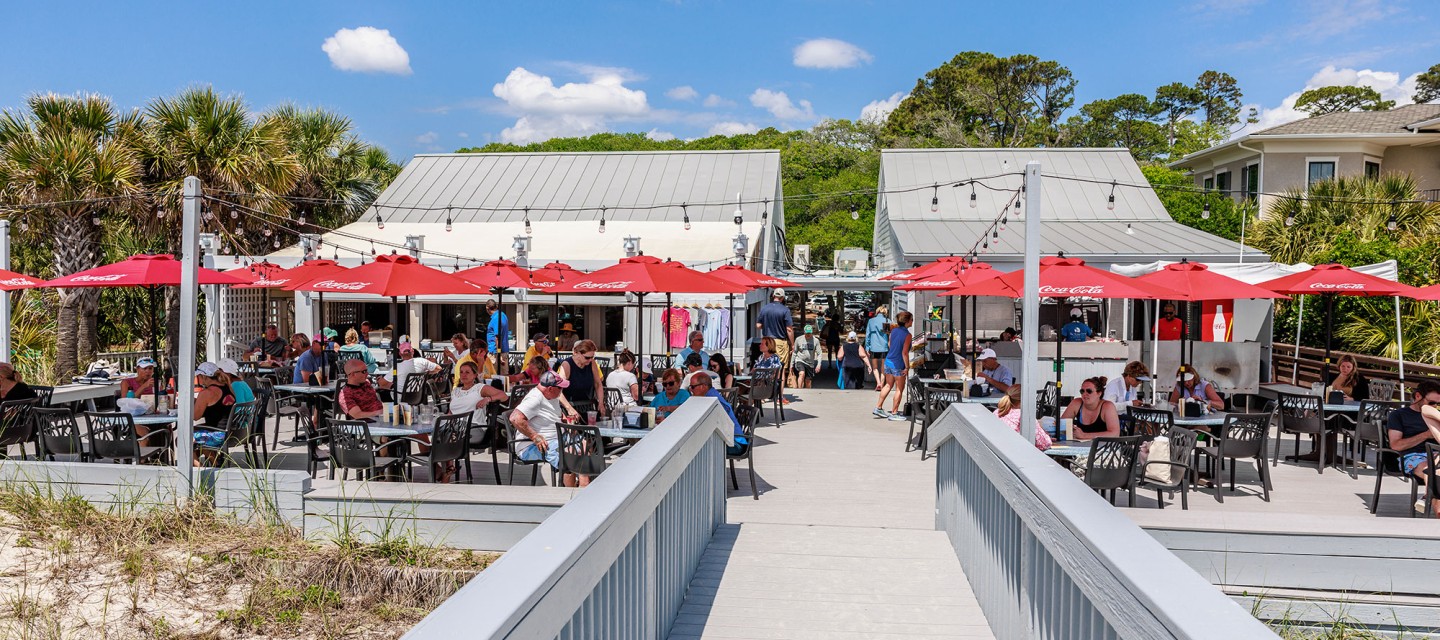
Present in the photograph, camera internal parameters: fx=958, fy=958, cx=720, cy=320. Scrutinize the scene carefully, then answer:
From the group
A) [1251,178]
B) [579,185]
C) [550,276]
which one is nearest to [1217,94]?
[1251,178]

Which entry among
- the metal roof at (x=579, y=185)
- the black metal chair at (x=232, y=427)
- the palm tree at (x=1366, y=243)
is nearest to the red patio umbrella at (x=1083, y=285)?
the black metal chair at (x=232, y=427)

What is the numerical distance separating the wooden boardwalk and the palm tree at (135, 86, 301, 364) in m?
13.1

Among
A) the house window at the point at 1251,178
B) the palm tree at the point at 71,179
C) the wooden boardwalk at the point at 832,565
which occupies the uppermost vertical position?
the house window at the point at 1251,178

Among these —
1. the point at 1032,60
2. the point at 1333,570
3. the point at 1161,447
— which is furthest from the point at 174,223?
the point at 1032,60

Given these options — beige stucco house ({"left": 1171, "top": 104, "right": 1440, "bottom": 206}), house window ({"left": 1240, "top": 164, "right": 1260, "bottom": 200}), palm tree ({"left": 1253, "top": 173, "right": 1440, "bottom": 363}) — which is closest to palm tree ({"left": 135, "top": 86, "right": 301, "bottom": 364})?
palm tree ({"left": 1253, "top": 173, "right": 1440, "bottom": 363})

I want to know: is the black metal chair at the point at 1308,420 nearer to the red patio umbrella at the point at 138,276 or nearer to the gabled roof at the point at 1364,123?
the red patio umbrella at the point at 138,276

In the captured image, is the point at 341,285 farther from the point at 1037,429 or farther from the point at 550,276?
the point at 1037,429

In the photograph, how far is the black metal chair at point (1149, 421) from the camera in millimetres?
8039

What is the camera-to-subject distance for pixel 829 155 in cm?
5406

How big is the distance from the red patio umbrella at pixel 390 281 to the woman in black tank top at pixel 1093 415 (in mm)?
6250

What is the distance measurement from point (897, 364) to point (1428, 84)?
61764 millimetres

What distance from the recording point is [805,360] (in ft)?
56.6

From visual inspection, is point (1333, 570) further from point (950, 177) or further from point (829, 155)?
point (829, 155)

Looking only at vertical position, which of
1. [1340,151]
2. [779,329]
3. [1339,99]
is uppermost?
[1339,99]
